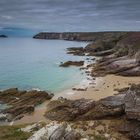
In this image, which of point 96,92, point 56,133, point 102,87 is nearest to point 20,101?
point 96,92

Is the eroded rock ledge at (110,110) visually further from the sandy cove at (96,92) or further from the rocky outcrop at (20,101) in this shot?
the rocky outcrop at (20,101)

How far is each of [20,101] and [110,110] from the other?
45.7 ft

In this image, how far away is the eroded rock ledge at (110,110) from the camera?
22891mm

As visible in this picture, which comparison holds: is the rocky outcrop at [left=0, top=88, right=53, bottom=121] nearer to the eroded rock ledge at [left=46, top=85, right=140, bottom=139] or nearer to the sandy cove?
the sandy cove

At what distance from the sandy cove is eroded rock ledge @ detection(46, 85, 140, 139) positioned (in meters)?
1.36

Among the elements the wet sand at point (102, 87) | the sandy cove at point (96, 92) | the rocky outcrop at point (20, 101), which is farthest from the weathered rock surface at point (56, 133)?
the wet sand at point (102, 87)

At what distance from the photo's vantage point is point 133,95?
2362 cm

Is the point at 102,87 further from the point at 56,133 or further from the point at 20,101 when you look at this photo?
the point at 56,133

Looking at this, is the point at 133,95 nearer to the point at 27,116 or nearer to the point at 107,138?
the point at 107,138

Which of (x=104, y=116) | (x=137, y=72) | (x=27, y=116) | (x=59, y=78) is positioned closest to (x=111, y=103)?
(x=104, y=116)

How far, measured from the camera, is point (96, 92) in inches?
1587

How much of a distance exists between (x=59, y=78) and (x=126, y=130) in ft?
108

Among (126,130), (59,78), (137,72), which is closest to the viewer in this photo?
(126,130)

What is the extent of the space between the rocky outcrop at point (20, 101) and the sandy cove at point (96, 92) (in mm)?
872
